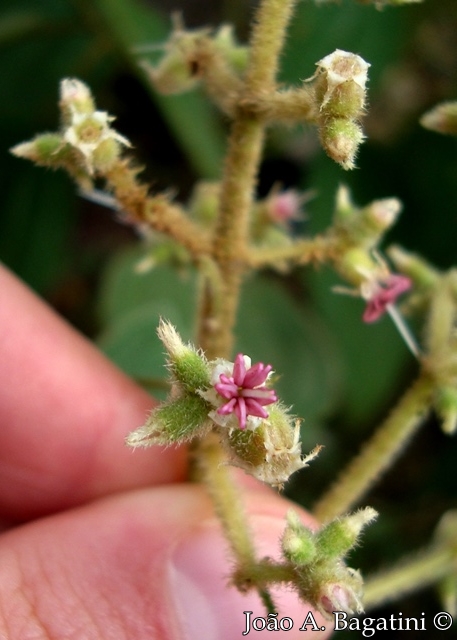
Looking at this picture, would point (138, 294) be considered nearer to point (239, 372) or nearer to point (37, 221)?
point (37, 221)

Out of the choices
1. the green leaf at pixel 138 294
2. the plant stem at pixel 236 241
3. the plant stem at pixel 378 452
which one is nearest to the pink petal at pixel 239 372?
the plant stem at pixel 236 241

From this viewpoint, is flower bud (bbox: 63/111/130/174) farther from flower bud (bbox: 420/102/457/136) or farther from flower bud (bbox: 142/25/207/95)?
flower bud (bbox: 420/102/457/136)

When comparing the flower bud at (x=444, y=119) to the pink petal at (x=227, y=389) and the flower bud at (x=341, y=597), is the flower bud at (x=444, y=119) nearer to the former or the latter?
the pink petal at (x=227, y=389)

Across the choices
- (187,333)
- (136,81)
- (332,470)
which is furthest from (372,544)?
(136,81)

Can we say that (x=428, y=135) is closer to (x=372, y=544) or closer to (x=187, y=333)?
(x=187, y=333)

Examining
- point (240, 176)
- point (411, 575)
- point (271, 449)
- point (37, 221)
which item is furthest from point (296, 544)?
point (37, 221)

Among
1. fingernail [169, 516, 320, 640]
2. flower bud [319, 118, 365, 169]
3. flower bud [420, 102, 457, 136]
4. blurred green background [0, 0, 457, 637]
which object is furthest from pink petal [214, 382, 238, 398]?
blurred green background [0, 0, 457, 637]
